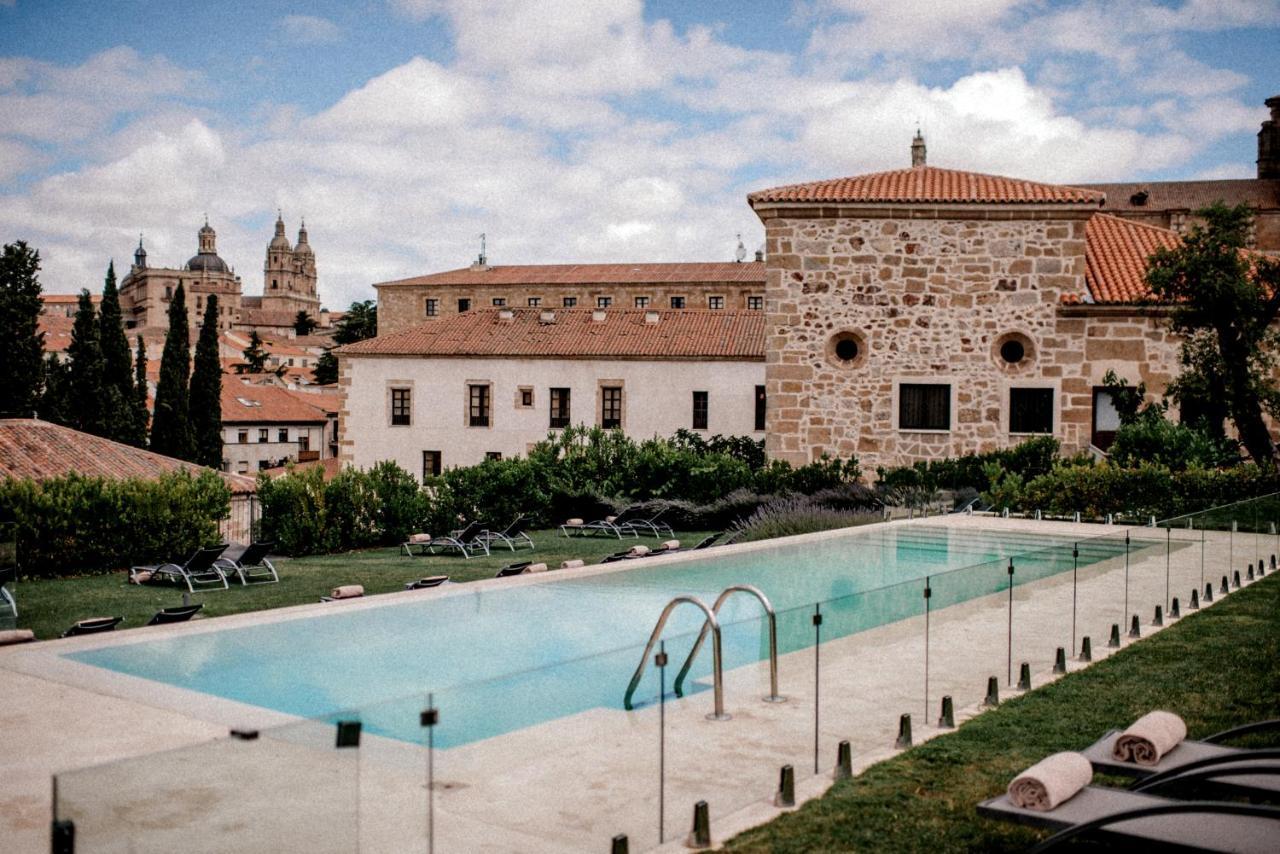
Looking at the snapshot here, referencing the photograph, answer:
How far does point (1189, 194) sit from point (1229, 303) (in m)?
44.3

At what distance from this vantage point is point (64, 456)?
2273 cm

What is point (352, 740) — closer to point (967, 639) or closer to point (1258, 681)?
point (967, 639)

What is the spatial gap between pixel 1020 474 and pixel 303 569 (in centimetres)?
1131

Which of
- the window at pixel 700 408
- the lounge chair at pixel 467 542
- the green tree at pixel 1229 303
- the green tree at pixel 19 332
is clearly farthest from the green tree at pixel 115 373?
the green tree at pixel 1229 303

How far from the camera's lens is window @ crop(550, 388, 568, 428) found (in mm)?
37219

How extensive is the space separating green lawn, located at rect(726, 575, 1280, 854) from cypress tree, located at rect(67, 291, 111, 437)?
40899 mm

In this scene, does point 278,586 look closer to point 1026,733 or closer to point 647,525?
point 647,525

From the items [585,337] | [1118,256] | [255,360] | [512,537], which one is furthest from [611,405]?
[255,360]

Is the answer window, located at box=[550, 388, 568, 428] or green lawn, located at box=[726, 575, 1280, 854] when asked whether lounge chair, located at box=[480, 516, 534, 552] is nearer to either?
green lawn, located at box=[726, 575, 1280, 854]

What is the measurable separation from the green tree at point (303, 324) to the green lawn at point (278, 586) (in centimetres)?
12998

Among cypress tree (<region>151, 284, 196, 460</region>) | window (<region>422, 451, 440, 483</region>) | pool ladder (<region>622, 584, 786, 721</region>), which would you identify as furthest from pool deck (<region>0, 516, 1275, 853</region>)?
cypress tree (<region>151, 284, 196, 460</region>)

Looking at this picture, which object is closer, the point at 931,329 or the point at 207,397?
the point at 931,329

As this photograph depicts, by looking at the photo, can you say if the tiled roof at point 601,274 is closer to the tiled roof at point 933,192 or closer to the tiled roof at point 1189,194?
the tiled roof at point 1189,194

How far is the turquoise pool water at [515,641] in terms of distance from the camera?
4570 millimetres
